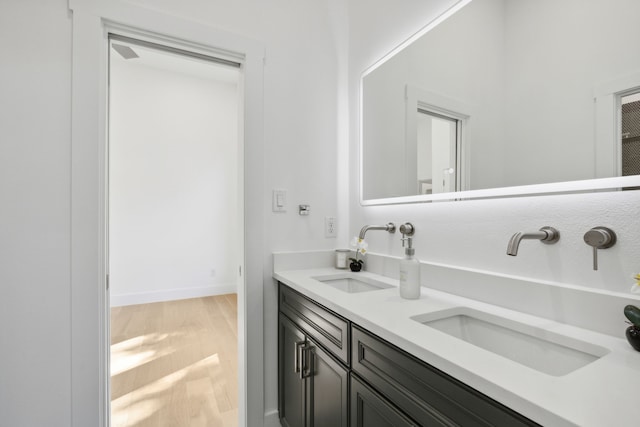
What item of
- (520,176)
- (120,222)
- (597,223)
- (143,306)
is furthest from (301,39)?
(143,306)

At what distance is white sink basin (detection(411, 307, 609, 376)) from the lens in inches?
29.3

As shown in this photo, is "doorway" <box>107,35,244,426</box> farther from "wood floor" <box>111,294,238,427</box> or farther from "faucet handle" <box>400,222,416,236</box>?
"faucet handle" <box>400,222,416,236</box>

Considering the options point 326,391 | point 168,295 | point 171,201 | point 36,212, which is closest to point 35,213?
point 36,212

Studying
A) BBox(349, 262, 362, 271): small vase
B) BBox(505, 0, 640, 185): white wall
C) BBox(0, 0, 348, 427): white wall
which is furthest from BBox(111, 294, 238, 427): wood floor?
BBox(505, 0, 640, 185): white wall

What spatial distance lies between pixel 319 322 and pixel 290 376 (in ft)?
1.63

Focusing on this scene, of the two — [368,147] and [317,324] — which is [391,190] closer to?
[368,147]

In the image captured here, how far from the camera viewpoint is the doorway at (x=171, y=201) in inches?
133

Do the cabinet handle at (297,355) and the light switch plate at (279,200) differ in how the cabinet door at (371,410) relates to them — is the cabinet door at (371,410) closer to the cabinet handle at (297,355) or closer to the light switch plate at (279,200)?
the cabinet handle at (297,355)

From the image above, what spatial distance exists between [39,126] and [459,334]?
1819 mm

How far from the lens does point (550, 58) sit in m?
0.94

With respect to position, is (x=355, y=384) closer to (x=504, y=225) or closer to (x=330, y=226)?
(x=504, y=225)

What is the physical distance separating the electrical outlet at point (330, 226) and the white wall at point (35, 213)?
125cm

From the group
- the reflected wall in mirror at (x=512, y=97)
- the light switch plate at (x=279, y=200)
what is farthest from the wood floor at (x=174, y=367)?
the reflected wall in mirror at (x=512, y=97)

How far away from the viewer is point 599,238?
79cm
